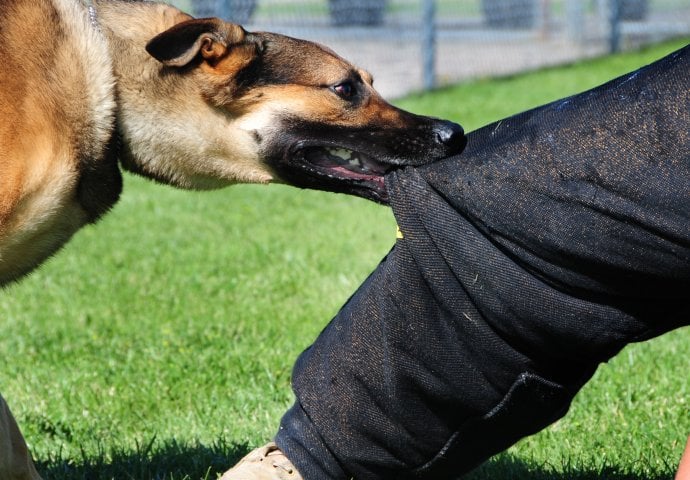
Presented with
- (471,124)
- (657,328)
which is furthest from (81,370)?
(471,124)

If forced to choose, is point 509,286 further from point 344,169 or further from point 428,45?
point 428,45

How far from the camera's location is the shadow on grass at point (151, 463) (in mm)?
3334

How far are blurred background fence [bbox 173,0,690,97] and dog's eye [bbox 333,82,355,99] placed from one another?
7.42m

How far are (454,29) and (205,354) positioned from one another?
1058 cm

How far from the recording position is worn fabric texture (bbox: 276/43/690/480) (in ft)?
7.80

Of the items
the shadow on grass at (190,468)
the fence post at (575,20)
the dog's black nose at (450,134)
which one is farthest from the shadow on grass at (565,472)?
the fence post at (575,20)

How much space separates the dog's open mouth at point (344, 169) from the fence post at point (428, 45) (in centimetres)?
939

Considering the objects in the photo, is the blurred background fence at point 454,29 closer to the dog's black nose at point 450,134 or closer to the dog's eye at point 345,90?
the dog's eye at point 345,90

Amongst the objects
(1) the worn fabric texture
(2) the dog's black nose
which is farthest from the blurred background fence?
(1) the worn fabric texture

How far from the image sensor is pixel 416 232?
2.69 m

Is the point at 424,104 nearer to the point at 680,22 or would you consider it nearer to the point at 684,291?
the point at 680,22

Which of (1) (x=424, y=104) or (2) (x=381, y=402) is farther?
(1) (x=424, y=104)

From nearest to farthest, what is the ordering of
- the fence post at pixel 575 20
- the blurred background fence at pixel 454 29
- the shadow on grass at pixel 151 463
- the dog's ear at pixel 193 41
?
the dog's ear at pixel 193 41 < the shadow on grass at pixel 151 463 < the blurred background fence at pixel 454 29 < the fence post at pixel 575 20

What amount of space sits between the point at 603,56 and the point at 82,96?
13.8 m
